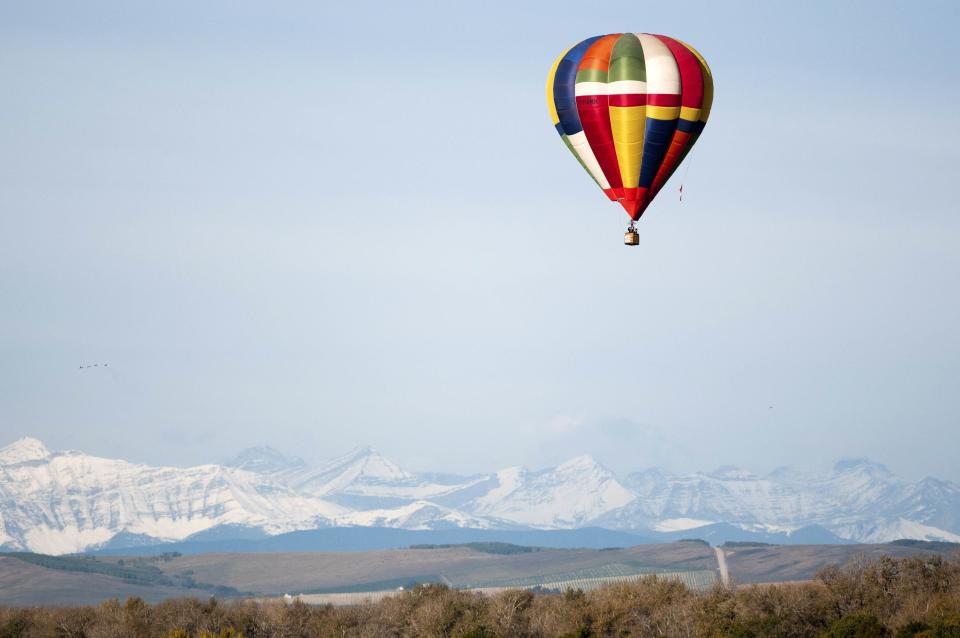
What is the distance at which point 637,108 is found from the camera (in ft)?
410

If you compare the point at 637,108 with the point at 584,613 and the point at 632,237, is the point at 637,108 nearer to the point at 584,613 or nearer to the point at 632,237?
the point at 632,237

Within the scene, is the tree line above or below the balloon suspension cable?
below

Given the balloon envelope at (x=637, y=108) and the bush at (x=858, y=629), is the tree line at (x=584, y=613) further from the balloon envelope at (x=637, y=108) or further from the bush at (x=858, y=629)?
the balloon envelope at (x=637, y=108)

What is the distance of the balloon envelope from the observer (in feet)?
410

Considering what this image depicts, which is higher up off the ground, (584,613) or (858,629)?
(584,613)

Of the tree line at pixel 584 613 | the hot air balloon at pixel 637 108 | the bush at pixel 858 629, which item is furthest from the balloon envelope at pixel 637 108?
the tree line at pixel 584 613

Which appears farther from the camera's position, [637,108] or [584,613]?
[584,613]

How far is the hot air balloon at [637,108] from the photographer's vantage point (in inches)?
4916

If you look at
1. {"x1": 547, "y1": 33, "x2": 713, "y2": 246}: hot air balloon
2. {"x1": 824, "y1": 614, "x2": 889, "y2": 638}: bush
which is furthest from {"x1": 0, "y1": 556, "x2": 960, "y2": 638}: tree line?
{"x1": 547, "y1": 33, "x2": 713, "y2": 246}: hot air balloon

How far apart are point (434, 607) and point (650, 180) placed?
77869mm

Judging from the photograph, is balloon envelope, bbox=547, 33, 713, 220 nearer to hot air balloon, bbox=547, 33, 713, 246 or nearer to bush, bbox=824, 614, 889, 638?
hot air balloon, bbox=547, 33, 713, 246

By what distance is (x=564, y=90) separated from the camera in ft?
421

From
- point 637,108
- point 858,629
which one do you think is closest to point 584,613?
point 858,629

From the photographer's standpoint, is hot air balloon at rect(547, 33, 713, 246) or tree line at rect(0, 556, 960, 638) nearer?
hot air balloon at rect(547, 33, 713, 246)
